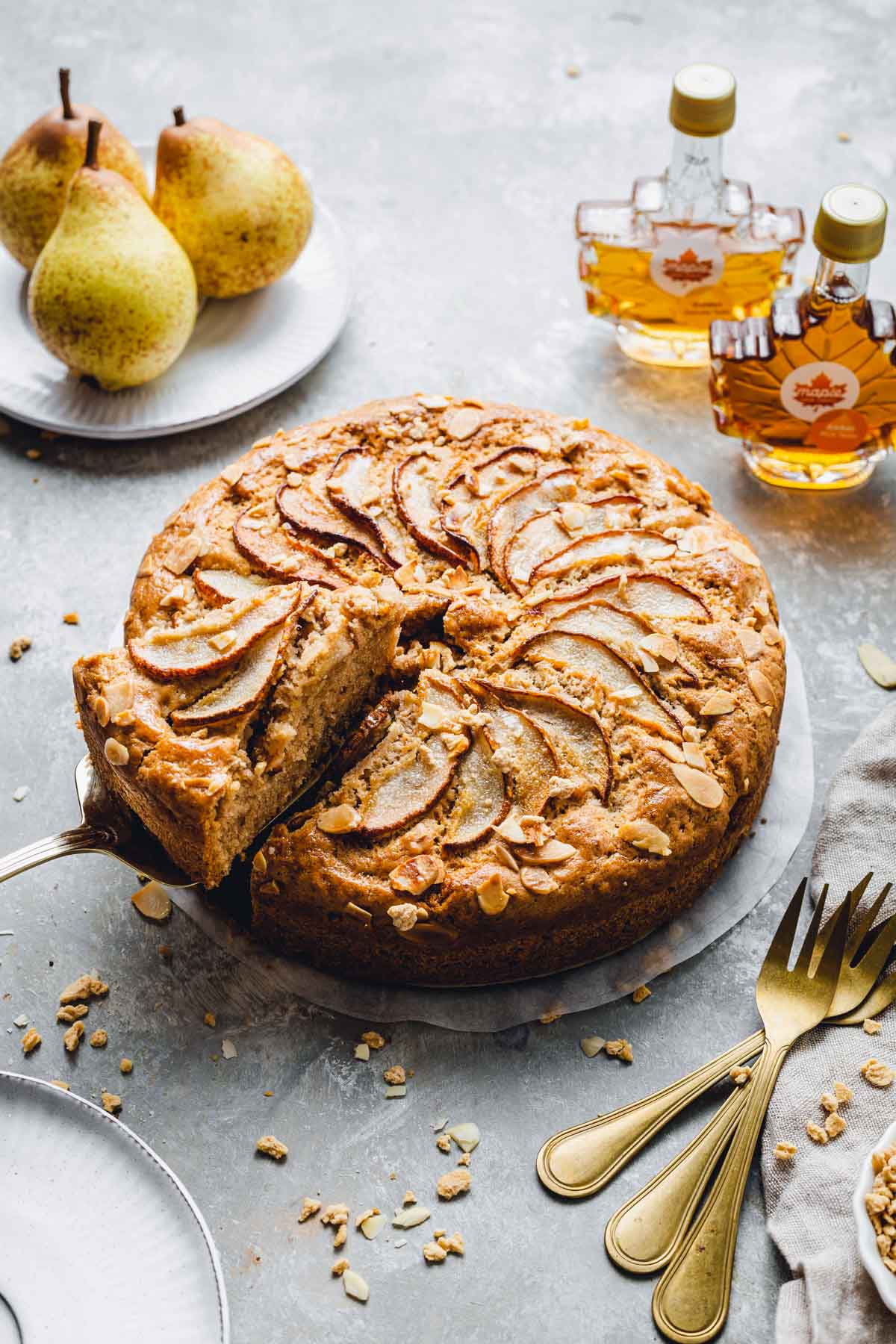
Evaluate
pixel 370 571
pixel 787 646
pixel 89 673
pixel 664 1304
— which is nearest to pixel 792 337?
pixel 787 646

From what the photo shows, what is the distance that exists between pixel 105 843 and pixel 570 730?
0.93m

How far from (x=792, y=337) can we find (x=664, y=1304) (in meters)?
2.13

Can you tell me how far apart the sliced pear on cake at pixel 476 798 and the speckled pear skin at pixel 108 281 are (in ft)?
4.99

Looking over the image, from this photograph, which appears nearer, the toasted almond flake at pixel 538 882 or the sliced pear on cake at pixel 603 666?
the toasted almond flake at pixel 538 882

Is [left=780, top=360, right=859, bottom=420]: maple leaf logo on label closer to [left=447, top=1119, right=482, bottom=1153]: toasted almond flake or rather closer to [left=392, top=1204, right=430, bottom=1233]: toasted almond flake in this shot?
[left=447, top=1119, right=482, bottom=1153]: toasted almond flake

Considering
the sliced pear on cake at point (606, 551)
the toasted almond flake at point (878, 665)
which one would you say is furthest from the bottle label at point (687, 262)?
the toasted almond flake at point (878, 665)

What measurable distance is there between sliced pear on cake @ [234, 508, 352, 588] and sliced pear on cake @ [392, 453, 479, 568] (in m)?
0.20

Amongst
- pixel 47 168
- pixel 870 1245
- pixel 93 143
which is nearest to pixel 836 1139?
pixel 870 1245

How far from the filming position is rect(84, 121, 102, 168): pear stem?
11.3ft

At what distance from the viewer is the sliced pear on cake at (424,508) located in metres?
3.02

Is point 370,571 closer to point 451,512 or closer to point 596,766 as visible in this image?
point 451,512

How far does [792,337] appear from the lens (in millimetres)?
3289

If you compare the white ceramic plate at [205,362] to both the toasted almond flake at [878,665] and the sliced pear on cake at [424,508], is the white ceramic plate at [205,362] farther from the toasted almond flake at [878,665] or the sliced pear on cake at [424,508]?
the toasted almond flake at [878,665]

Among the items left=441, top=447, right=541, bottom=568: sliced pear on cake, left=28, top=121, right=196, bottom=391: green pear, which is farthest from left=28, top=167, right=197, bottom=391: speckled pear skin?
left=441, top=447, right=541, bottom=568: sliced pear on cake
